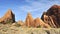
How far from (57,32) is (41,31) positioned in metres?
4.41

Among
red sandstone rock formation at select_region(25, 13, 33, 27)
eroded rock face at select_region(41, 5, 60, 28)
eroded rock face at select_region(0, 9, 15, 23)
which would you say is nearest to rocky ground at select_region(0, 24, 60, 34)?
eroded rock face at select_region(0, 9, 15, 23)

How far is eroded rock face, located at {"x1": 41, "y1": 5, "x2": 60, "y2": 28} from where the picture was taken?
6284cm

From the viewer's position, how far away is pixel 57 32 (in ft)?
135

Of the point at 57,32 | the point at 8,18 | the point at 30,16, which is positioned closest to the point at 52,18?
the point at 30,16

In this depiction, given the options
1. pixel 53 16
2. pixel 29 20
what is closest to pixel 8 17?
pixel 29 20

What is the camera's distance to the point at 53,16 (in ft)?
215

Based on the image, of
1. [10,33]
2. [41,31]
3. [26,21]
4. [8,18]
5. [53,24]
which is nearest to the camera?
[10,33]

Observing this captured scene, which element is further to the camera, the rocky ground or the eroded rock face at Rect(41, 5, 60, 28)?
the eroded rock face at Rect(41, 5, 60, 28)

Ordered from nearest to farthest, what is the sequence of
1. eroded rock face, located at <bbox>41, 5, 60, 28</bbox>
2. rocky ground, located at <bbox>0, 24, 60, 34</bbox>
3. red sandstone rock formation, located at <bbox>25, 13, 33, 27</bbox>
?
rocky ground, located at <bbox>0, 24, 60, 34</bbox> → red sandstone rock formation, located at <bbox>25, 13, 33, 27</bbox> → eroded rock face, located at <bbox>41, 5, 60, 28</bbox>

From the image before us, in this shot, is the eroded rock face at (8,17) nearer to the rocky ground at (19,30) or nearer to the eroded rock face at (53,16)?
the eroded rock face at (53,16)

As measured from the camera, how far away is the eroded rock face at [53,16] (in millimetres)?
62844

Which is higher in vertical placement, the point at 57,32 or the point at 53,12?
the point at 53,12

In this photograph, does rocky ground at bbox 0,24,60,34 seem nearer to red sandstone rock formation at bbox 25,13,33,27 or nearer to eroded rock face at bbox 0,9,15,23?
eroded rock face at bbox 0,9,15,23

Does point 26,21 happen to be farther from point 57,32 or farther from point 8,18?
point 57,32
